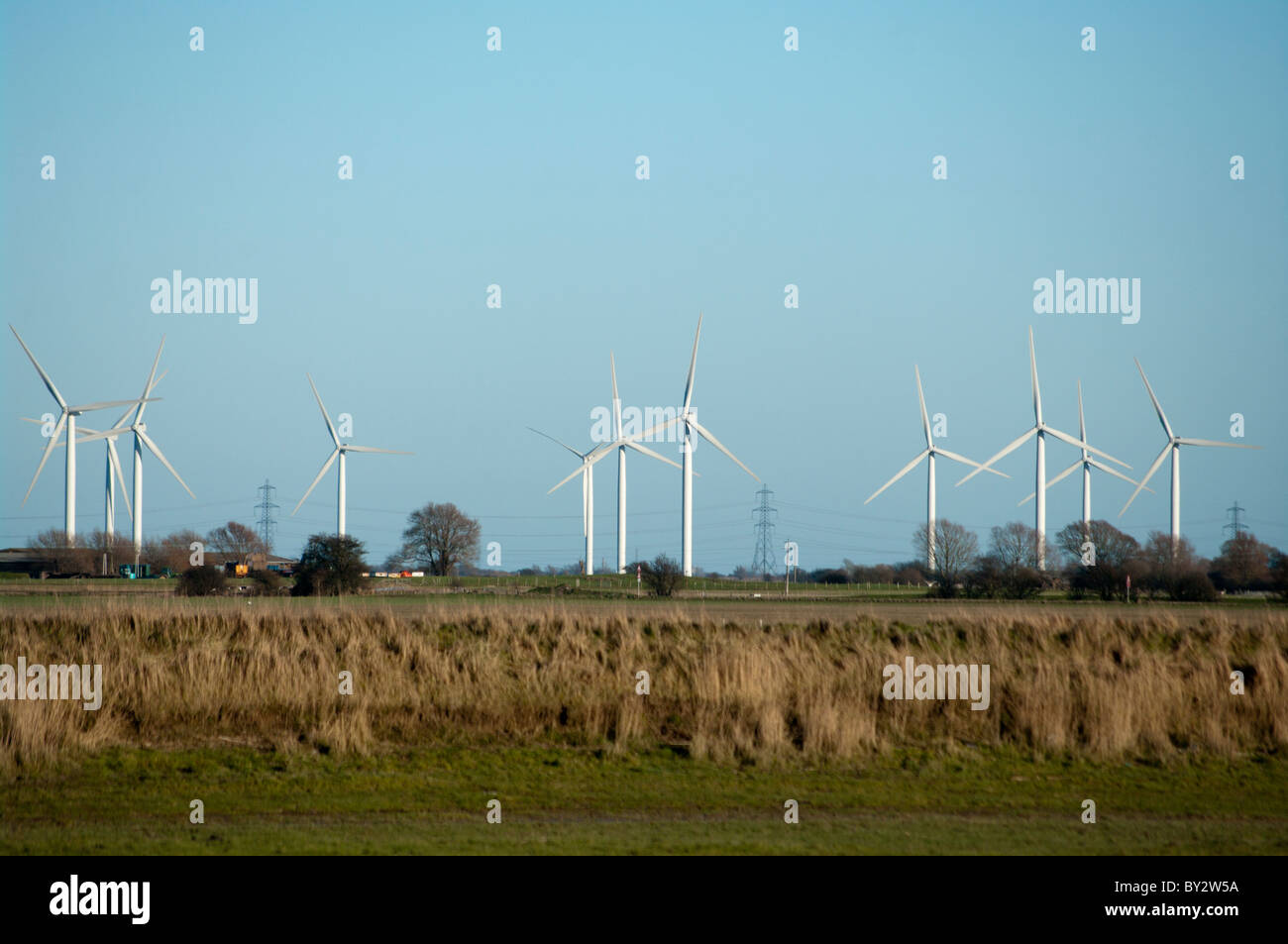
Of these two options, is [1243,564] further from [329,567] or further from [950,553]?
[329,567]

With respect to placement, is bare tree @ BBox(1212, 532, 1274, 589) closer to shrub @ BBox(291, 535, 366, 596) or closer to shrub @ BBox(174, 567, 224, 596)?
shrub @ BBox(291, 535, 366, 596)

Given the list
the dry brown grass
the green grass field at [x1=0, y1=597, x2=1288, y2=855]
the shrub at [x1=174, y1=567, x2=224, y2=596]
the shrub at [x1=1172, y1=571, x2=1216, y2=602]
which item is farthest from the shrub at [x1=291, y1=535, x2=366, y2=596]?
the shrub at [x1=1172, y1=571, x2=1216, y2=602]

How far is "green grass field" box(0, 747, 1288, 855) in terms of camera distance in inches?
524

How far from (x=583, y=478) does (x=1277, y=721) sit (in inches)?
2538

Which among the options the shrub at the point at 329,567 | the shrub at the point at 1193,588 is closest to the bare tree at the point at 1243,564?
the shrub at the point at 1193,588

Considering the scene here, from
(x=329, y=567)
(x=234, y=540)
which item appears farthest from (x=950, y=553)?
(x=234, y=540)

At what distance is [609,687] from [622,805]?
6.69 m

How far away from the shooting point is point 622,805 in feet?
52.4

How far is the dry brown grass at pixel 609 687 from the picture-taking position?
20.3 metres

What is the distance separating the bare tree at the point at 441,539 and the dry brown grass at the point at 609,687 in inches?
3218

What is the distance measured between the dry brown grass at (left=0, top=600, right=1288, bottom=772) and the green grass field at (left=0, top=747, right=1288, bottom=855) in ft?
3.45
